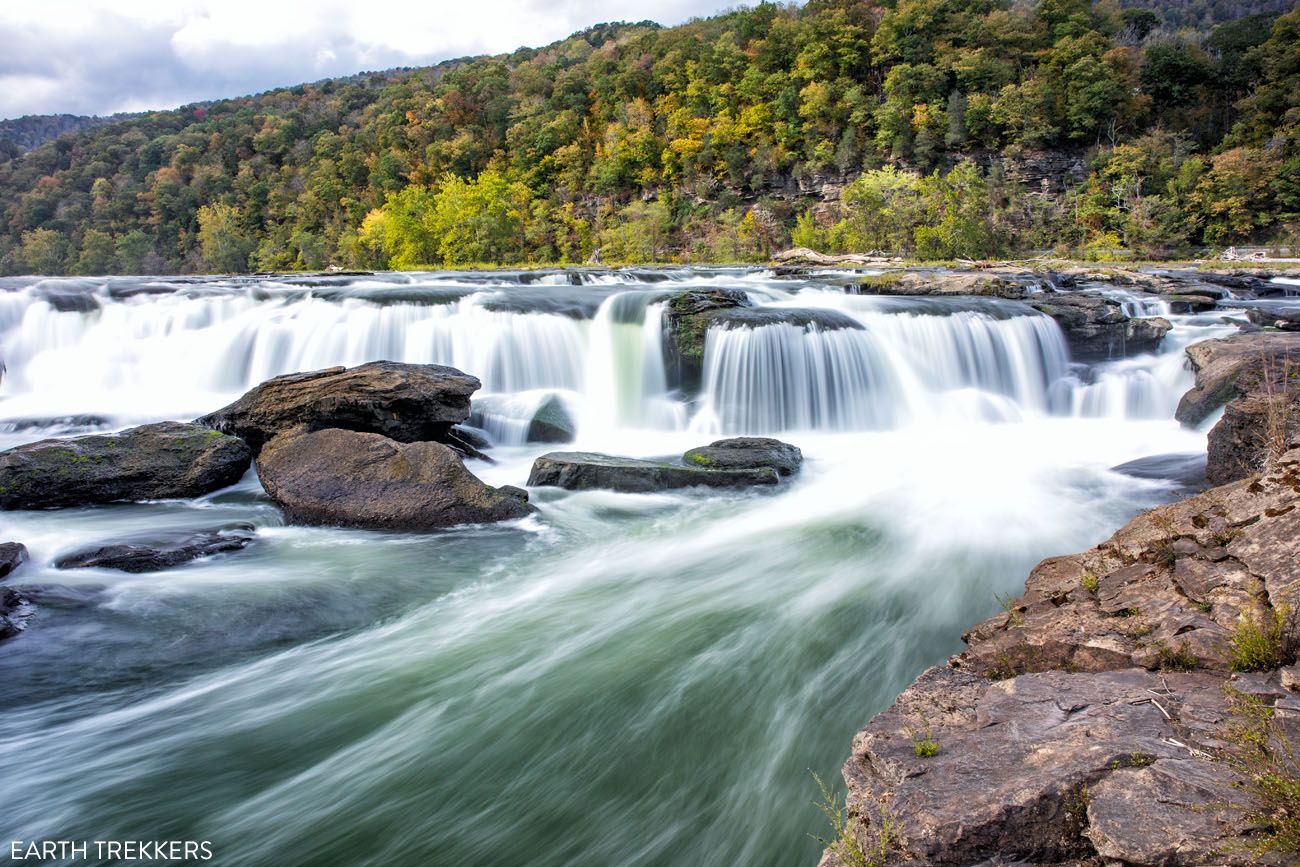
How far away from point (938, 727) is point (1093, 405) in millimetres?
12639

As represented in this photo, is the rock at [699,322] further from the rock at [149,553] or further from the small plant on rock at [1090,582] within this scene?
the small plant on rock at [1090,582]

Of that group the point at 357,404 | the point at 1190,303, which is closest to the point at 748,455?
the point at 357,404

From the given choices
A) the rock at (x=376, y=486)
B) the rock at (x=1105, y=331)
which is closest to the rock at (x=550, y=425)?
the rock at (x=376, y=486)

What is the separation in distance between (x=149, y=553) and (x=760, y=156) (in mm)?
55111

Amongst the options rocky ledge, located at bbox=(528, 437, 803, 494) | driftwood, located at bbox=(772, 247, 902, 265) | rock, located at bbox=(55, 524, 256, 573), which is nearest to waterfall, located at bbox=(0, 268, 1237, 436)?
rocky ledge, located at bbox=(528, 437, 803, 494)

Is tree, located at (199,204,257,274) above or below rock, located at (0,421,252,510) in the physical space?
above

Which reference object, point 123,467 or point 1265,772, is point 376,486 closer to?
point 123,467

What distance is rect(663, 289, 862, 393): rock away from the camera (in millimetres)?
13273

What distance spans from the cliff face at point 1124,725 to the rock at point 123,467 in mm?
8995

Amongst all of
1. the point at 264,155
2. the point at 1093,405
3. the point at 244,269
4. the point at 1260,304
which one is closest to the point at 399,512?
the point at 1093,405

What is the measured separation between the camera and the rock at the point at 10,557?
6258 millimetres

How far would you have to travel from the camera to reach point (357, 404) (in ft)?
30.0

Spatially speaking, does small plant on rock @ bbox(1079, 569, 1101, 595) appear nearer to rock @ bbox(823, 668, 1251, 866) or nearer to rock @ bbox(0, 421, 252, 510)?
rock @ bbox(823, 668, 1251, 866)

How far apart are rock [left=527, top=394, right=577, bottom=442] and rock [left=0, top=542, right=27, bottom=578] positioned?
659cm
